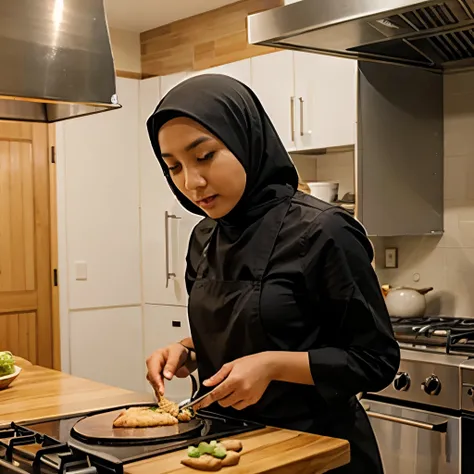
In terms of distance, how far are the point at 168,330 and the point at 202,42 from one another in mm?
1687

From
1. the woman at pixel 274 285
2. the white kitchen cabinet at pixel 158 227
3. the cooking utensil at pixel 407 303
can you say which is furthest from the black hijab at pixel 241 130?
the white kitchen cabinet at pixel 158 227

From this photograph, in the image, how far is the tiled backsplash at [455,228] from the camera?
311 cm

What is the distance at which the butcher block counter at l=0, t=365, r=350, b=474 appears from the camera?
1214 mm

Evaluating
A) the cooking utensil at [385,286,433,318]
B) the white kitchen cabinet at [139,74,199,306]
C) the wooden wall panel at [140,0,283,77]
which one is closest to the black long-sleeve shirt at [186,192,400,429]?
the cooking utensil at [385,286,433,318]

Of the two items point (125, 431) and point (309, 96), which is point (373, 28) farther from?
point (125, 431)

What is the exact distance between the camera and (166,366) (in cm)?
167

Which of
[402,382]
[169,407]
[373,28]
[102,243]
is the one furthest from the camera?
Result: [102,243]

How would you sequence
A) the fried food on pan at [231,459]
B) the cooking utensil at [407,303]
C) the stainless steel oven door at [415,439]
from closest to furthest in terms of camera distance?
the fried food on pan at [231,459] → the stainless steel oven door at [415,439] → the cooking utensil at [407,303]

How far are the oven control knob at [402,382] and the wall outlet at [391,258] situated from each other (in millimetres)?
766

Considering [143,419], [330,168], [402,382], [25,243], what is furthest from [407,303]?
[25,243]

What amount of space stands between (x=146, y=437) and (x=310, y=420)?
352mm

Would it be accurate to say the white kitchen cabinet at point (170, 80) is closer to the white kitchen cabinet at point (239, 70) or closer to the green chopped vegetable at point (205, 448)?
the white kitchen cabinet at point (239, 70)

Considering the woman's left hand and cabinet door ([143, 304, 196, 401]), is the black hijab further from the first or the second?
cabinet door ([143, 304, 196, 401])

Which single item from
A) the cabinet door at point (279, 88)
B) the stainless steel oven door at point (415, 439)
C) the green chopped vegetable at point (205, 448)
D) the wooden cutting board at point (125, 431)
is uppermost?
the cabinet door at point (279, 88)
